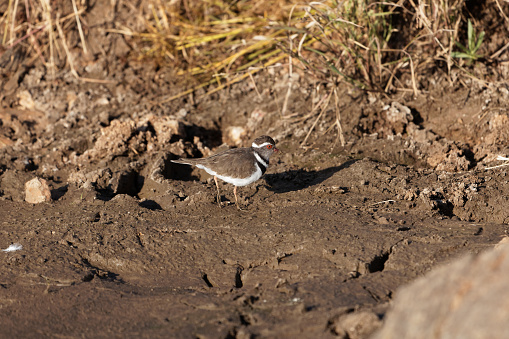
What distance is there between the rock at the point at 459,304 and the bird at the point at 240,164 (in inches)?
112

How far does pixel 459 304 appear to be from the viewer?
6.93ft

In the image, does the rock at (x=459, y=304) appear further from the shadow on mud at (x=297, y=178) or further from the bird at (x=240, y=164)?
A: the shadow on mud at (x=297, y=178)

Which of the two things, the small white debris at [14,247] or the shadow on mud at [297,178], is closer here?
the small white debris at [14,247]

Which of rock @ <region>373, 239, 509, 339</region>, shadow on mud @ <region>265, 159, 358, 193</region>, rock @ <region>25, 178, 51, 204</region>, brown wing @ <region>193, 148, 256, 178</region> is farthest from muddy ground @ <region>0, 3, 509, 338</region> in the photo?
rock @ <region>373, 239, 509, 339</region>

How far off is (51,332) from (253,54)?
5.33 metres

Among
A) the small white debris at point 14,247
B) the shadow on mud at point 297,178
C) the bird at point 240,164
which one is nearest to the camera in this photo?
the small white debris at point 14,247

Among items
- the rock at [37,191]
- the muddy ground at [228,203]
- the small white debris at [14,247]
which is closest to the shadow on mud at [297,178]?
the muddy ground at [228,203]

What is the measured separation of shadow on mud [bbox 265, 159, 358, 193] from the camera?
5480 millimetres

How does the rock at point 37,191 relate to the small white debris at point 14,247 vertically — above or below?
below

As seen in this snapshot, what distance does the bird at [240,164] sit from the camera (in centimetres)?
505

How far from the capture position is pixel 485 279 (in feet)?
6.96

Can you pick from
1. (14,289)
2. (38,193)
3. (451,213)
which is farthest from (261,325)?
(38,193)

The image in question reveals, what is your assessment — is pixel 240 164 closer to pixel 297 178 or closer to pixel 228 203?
pixel 228 203

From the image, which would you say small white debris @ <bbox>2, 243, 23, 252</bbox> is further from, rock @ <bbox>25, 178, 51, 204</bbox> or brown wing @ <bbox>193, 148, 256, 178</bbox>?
brown wing @ <bbox>193, 148, 256, 178</bbox>
